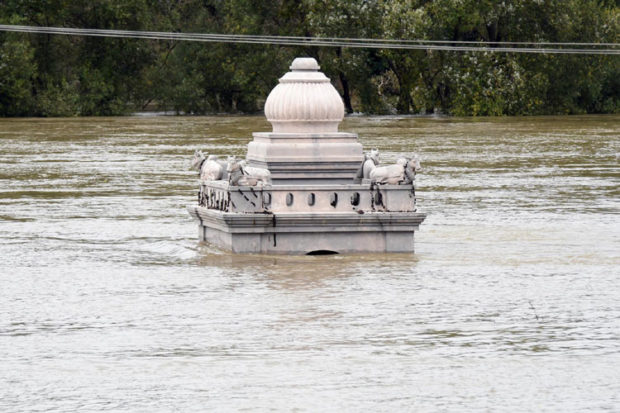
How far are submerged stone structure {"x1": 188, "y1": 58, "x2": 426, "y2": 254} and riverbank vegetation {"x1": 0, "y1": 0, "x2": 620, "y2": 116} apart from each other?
5169 centimetres

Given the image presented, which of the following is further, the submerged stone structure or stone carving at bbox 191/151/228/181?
stone carving at bbox 191/151/228/181

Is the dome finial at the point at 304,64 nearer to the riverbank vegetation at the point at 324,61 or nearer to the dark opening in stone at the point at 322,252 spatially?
the dark opening in stone at the point at 322,252

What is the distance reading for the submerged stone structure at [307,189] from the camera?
55.8ft

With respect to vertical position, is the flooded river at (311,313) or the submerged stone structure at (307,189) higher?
the submerged stone structure at (307,189)

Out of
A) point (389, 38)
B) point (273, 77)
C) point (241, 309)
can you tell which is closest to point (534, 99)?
point (389, 38)

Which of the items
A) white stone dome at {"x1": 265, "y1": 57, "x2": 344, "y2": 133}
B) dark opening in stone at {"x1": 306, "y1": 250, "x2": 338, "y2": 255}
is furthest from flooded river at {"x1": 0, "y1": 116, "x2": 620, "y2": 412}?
white stone dome at {"x1": 265, "y1": 57, "x2": 344, "y2": 133}

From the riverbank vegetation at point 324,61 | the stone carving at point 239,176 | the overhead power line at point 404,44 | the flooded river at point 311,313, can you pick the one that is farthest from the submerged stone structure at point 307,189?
the riverbank vegetation at point 324,61

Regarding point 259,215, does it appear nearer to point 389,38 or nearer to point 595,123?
point 595,123

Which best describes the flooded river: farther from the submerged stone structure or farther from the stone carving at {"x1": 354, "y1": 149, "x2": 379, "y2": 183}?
the stone carving at {"x1": 354, "y1": 149, "x2": 379, "y2": 183}

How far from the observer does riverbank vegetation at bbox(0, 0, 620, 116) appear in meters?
70.8

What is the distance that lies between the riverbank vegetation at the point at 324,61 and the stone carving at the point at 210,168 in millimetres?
51284

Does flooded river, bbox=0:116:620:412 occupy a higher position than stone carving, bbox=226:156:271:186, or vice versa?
stone carving, bbox=226:156:271:186

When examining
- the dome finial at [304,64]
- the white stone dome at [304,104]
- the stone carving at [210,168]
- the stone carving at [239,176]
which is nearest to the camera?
the stone carving at [239,176]

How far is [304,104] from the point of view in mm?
17797
